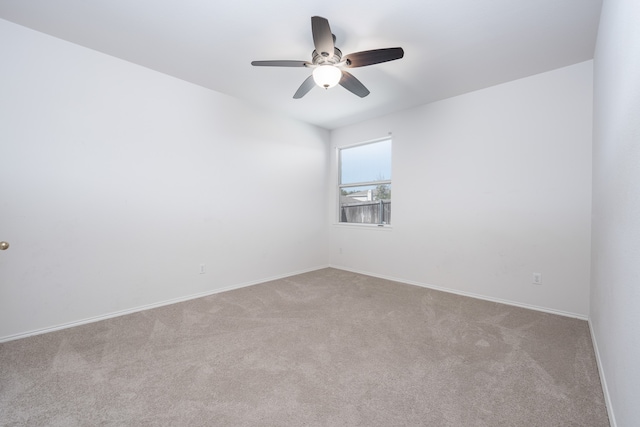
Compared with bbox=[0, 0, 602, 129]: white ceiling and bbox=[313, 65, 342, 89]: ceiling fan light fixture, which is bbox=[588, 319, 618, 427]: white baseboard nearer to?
bbox=[0, 0, 602, 129]: white ceiling

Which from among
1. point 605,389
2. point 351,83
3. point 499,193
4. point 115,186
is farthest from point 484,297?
point 115,186

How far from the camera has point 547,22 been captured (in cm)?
203

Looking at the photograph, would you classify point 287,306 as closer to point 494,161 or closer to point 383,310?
point 383,310

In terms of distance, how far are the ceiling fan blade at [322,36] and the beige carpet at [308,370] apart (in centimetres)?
226

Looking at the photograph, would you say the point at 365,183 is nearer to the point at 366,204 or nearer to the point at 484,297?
the point at 366,204

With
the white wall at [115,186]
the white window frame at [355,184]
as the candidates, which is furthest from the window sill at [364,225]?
the white wall at [115,186]

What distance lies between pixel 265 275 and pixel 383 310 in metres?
1.85

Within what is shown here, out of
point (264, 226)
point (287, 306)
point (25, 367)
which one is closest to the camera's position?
point (25, 367)

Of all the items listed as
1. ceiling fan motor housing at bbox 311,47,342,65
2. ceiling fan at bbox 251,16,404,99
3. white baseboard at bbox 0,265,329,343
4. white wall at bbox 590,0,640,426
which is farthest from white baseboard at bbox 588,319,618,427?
white baseboard at bbox 0,265,329,343

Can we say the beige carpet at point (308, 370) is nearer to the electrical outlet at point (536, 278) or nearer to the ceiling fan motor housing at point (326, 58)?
the electrical outlet at point (536, 278)

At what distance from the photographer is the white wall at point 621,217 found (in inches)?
39.9

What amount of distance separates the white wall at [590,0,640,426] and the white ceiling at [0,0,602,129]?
0.57 meters

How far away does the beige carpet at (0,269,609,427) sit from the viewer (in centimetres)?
138

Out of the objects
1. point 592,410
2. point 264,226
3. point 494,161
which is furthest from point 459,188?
point 264,226
